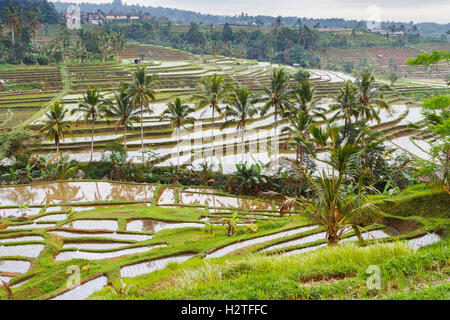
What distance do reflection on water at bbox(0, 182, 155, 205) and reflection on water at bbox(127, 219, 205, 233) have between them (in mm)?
2899

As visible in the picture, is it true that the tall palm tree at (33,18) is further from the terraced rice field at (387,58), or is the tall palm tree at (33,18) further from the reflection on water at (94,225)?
the terraced rice field at (387,58)

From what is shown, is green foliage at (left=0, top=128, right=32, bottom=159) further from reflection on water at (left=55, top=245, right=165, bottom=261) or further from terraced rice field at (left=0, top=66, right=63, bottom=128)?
reflection on water at (left=55, top=245, right=165, bottom=261)

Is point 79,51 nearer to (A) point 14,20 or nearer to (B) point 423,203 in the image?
(A) point 14,20

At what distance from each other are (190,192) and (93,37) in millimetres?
40473

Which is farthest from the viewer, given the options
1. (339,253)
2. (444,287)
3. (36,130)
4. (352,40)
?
(352,40)

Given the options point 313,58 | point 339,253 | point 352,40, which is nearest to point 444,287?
point 339,253

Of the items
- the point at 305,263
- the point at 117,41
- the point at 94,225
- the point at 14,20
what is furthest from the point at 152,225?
the point at 14,20

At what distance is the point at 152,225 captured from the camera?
40.5ft

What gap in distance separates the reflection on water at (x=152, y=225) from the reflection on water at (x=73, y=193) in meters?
2.90

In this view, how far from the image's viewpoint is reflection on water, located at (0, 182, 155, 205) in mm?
15105

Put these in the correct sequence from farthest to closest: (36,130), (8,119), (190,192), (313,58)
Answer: (313,58), (8,119), (36,130), (190,192)

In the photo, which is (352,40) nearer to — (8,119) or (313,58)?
(313,58)

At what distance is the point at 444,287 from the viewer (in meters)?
4.30
